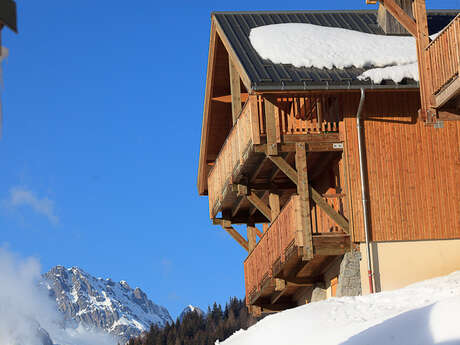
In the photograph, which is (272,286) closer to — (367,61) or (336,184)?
(336,184)

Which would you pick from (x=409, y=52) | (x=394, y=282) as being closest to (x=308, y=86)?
(x=409, y=52)

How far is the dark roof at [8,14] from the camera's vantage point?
26.7 ft

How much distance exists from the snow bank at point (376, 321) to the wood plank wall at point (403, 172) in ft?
6.09

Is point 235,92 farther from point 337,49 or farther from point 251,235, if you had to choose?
point 251,235

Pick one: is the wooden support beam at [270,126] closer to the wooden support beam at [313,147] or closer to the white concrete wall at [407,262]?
the wooden support beam at [313,147]

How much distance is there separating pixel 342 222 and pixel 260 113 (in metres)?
2.95

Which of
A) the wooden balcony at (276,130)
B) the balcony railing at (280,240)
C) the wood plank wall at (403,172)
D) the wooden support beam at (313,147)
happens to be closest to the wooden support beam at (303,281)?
the balcony railing at (280,240)

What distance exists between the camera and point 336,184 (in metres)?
23.9

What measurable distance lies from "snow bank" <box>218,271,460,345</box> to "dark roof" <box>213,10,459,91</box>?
4.79 metres

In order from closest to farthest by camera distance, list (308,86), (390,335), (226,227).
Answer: (390,335), (308,86), (226,227)

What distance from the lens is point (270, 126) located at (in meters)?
21.9

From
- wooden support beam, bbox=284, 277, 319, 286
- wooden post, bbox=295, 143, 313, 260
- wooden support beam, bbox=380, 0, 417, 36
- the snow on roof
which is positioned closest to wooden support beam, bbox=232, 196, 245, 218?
wooden support beam, bbox=284, 277, 319, 286

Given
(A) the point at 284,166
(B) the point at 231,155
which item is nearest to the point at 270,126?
(A) the point at 284,166

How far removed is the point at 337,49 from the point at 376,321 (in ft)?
28.6
